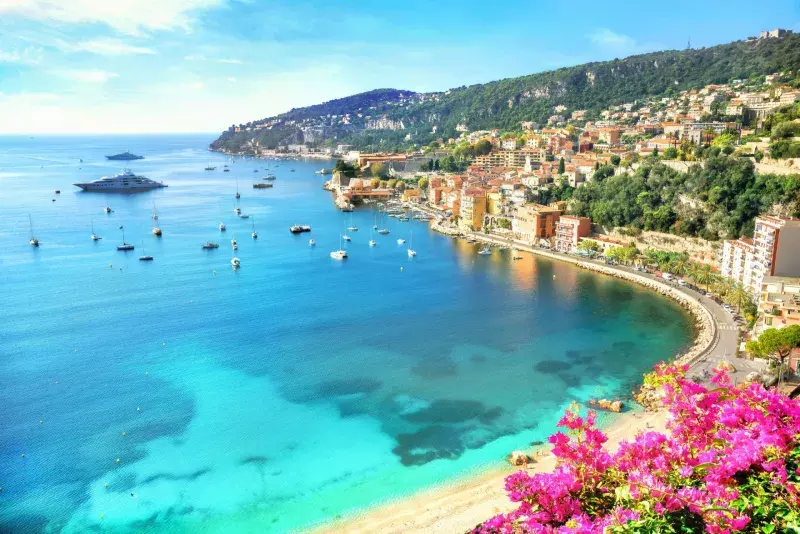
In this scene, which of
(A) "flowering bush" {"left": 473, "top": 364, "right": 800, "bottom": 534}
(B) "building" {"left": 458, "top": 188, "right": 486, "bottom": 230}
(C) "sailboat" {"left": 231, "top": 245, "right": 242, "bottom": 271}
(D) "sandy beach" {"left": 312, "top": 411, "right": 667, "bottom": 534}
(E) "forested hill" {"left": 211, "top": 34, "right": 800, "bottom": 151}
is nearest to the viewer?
(A) "flowering bush" {"left": 473, "top": 364, "right": 800, "bottom": 534}

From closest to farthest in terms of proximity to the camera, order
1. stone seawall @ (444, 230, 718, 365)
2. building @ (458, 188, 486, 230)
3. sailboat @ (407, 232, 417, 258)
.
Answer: stone seawall @ (444, 230, 718, 365) → sailboat @ (407, 232, 417, 258) → building @ (458, 188, 486, 230)

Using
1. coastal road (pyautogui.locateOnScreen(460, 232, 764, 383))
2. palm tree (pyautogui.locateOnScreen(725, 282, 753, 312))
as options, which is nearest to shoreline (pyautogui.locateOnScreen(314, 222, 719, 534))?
coastal road (pyautogui.locateOnScreen(460, 232, 764, 383))

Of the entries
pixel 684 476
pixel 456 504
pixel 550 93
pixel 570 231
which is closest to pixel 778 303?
pixel 456 504

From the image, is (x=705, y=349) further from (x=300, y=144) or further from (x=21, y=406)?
(x=300, y=144)

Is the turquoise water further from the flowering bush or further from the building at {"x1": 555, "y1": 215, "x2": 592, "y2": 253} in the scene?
the flowering bush

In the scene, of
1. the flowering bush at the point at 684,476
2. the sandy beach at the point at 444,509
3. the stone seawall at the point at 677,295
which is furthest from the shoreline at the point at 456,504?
the flowering bush at the point at 684,476

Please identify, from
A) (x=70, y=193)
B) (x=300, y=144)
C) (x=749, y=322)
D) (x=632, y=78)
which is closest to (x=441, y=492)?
(x=749, y=322)

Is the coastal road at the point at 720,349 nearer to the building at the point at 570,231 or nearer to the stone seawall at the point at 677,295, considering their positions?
the stone seawall at the point at 677,295
